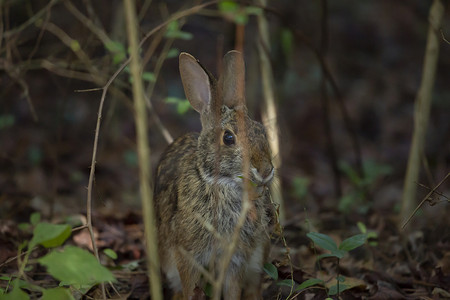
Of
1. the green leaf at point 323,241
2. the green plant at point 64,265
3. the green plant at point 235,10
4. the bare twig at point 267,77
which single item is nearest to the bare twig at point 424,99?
the bare twig at point 267,77

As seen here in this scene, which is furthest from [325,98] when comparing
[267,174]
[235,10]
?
[267,174]

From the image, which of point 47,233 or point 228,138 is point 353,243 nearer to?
point 228,138

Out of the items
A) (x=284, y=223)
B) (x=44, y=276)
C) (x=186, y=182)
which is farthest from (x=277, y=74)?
(x=44, y=276)

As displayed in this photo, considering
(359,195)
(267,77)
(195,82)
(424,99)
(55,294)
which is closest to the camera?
(55,294)

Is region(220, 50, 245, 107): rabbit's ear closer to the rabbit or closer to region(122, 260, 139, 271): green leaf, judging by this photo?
the rabbit

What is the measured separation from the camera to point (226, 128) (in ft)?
12.4

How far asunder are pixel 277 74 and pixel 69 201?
2.93 m

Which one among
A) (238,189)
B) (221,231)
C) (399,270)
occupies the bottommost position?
(399,270)

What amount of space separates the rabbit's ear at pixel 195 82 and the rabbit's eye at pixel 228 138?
420 millimetres

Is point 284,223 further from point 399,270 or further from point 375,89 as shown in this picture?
point 375,89

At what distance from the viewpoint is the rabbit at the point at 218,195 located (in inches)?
144

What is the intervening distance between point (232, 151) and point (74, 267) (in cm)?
140

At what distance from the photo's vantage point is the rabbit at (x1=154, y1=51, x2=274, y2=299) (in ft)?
12.0

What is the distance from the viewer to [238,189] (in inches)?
147
